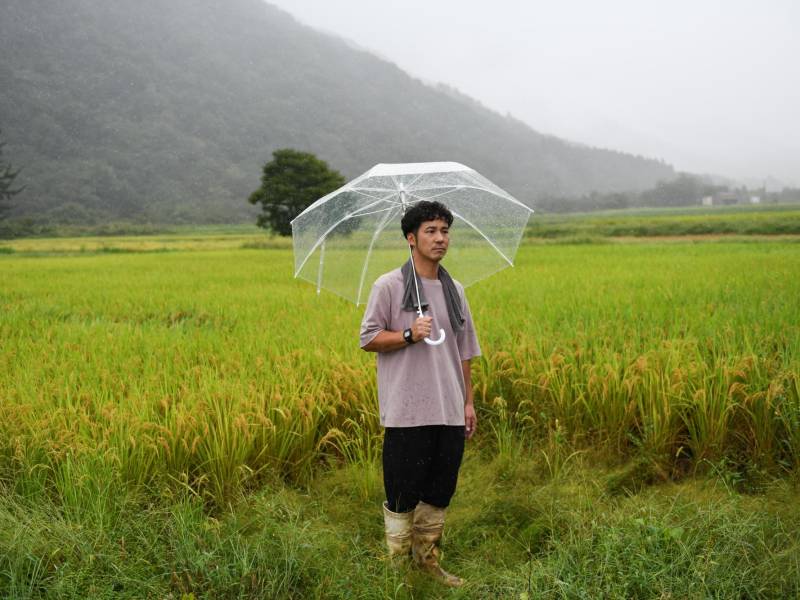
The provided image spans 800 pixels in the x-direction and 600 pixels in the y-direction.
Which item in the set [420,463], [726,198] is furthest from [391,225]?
[726,198]

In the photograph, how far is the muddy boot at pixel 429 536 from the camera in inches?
92.4

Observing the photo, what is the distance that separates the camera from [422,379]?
215 centimetres

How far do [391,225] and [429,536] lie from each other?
1.24 metres

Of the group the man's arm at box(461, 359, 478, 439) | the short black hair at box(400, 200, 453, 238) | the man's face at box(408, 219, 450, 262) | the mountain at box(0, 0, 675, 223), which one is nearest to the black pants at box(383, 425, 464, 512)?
the man's arm at box(461, 359, 478, 439)

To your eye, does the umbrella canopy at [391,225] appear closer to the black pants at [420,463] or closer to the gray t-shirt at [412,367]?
the gray t-shirt at [412,367]

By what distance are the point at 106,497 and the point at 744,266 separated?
10.1 m

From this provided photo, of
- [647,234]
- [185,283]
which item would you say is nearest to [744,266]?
[185,283]

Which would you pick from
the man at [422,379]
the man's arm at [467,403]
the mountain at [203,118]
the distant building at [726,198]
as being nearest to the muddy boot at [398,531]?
the man at [422,379]

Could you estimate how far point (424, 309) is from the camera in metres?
2.18

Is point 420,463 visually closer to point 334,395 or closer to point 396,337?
point 396,337

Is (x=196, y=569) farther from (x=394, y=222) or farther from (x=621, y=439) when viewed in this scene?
(x=621, y=439)

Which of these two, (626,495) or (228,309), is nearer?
(626,495)

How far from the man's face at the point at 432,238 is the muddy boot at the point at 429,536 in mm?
964

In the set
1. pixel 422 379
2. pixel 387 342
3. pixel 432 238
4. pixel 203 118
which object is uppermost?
pixel 203 118
